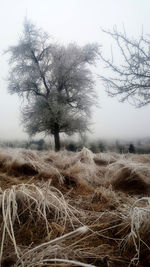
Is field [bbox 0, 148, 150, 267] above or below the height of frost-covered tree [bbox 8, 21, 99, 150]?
below

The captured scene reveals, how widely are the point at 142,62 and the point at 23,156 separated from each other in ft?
16.8

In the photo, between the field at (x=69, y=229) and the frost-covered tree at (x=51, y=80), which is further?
the frost-covered tree at (x=51, y=80)

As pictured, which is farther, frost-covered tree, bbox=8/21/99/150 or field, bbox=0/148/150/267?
frost-covered tree, bbox=8/21/99/150

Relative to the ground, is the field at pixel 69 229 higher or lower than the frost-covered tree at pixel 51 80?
lower

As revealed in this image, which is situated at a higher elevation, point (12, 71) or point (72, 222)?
point (12, 71)

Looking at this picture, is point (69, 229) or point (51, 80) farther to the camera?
point (51, 80)

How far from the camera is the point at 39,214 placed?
3.69 ft

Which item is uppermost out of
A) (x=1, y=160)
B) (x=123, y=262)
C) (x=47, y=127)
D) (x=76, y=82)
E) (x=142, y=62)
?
(x=76, y=82)

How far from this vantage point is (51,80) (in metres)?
15.5

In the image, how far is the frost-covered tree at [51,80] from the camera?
14.9 m

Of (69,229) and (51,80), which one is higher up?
(51,80)

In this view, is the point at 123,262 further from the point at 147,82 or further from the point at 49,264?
the point at 147,82

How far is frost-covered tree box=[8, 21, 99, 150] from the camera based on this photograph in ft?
48.8

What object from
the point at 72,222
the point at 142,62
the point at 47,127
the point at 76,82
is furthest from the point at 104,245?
the point at 76,82
